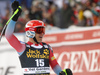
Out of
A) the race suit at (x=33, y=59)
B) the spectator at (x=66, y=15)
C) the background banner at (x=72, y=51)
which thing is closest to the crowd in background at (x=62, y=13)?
the spectator at (x=66, y=15)

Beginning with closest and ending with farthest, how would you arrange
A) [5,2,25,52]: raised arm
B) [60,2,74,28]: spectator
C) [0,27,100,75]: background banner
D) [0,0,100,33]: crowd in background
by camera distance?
[5,2,25,52]: raised arm, [0,27,100,75]: background banner, [0,0,100,33]: crowd in background, [60,2,74,28]: spectator

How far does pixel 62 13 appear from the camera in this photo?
1048 cm

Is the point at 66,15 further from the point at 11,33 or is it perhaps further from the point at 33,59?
the point at 11,33

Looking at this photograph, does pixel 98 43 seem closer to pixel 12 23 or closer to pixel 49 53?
pixel 49 53

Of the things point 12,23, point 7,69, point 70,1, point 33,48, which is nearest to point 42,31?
point 33,48

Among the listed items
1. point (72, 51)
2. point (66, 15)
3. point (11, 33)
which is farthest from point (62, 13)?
point (11, 33)

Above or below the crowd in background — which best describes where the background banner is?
below

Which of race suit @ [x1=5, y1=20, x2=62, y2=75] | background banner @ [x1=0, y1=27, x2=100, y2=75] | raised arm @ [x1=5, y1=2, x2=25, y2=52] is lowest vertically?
background banner @ [x1=0, y1=27, x2=100, y2=75]

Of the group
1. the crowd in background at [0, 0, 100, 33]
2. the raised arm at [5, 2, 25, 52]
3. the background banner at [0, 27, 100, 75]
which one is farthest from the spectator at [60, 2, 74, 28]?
the raised arm at [5, 2, 25, 52]

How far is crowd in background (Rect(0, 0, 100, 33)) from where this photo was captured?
9.59 metres

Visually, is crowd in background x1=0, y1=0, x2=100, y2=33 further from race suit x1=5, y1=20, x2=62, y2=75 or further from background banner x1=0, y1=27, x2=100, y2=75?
race suit x1=5, y1=20, x2=62, y2=75

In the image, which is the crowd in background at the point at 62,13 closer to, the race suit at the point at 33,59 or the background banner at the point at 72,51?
the background banner at the point at 72,51

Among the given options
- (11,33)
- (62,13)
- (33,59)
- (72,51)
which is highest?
(11,33)

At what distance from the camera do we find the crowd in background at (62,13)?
378 inches
